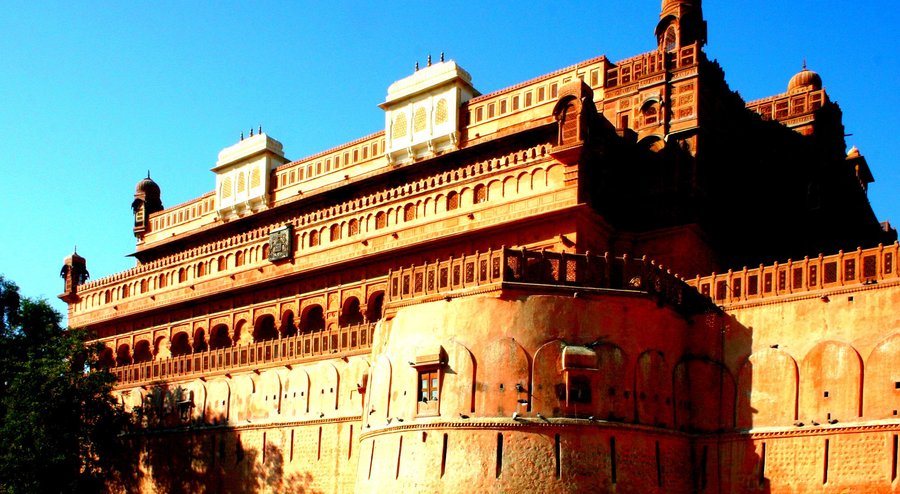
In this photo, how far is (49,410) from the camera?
33500 millimetres

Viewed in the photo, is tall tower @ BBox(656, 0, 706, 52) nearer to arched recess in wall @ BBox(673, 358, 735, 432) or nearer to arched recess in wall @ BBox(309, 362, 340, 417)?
arched recess in wall @ BBox(673, 358, 735, 432)

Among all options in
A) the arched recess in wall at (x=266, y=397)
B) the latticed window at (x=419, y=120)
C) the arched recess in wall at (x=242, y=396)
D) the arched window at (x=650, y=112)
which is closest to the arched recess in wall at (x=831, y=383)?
the arched window at (x=650, y=112)

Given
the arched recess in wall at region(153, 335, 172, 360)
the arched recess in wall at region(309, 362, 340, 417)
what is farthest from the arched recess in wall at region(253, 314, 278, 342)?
the arched recess in wall at region(309, 362, 340, 417)

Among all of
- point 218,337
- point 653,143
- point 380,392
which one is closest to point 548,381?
point 380,392

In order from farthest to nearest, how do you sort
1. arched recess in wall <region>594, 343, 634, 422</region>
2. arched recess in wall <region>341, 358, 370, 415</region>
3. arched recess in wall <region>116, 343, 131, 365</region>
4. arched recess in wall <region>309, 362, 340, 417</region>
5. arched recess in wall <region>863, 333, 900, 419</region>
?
arched recess in wall <region>116, 343, 131, 365</region>
arched recess in wall <region>309, 362, 340, 417</region>
arched recess in wall <region>341, 358, 370, 415</region>
arched recess in wall <region>594, 343, 634, 422</region>
arched recess in wall <region>863, 333, 900, 419</region>

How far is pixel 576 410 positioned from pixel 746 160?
15.3 metres

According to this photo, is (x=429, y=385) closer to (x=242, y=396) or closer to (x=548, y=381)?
(x=548, y=381)

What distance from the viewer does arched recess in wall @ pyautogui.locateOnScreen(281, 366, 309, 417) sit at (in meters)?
32.0

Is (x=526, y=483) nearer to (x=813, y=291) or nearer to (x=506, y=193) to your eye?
(x=813, y=291)

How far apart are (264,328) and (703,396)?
813 inches

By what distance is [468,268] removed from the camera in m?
24.3

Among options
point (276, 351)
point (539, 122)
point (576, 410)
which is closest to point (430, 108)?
point (539, 122)

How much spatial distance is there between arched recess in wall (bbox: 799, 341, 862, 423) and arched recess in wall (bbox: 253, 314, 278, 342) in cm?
2204

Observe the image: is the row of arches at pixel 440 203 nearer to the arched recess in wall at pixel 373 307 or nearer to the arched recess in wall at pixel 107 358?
the arched recess in wall at pixel 373 307
